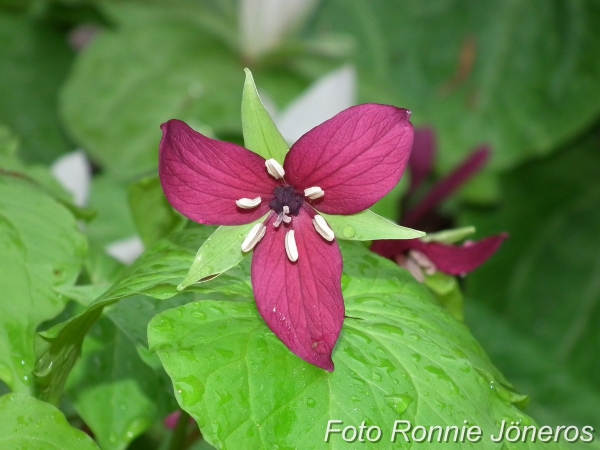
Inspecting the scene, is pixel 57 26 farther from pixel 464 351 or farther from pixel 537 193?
pixel 464 351

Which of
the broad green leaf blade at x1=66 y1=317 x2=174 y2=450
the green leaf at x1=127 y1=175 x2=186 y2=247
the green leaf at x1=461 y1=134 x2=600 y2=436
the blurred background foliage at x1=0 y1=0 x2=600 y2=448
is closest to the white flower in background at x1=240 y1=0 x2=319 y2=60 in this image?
the blurred background foliage at x1=0 y1=0 x2=600 y2=448

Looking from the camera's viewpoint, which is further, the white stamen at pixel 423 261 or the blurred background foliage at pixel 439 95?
the blurred background foliage at pixel 439 95

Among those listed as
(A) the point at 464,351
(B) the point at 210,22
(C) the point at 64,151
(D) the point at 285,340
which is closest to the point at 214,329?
(D) the point at 285,340

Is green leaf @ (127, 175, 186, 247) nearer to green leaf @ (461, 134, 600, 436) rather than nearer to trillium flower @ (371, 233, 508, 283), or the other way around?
trillium flower @ (371, 233, 508, 283)

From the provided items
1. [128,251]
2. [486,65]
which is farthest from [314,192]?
[486,65]

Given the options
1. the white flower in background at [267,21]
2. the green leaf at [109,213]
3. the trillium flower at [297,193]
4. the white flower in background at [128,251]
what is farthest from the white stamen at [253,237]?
the white flower in background at [267,21]

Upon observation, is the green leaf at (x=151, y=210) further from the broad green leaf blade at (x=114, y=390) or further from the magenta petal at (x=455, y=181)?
the magenta petal at (x=455, y=181)

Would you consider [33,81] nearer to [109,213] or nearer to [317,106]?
[109,213]
